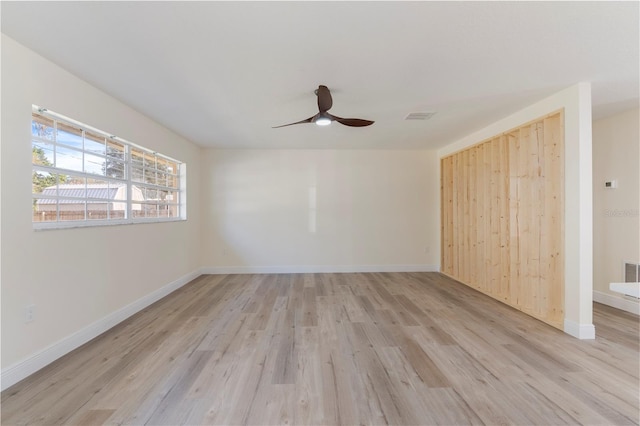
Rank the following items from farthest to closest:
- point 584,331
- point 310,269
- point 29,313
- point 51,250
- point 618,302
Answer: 1. point 310,269
2. point 618,302
3. point 584,331
4. point 51,250
5. point 29,313

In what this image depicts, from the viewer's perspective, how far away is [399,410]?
1.56m

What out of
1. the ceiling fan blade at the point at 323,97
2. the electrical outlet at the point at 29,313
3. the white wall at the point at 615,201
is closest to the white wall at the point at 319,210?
the white wall at the point at 615,201

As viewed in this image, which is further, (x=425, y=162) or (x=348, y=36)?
(x=425, y=162)

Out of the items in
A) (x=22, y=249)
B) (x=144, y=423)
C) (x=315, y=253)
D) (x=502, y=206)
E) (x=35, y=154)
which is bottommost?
(x=144, y=423)

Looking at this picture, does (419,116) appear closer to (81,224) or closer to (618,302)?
(618,302)

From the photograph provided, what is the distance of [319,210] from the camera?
16.8 ft

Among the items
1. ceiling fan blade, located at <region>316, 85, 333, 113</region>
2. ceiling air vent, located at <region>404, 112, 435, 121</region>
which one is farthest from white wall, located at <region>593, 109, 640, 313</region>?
ceiling fan blade, located at <region>316, 85, 333, 113</region>

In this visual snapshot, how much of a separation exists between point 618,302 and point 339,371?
3844 millimetres

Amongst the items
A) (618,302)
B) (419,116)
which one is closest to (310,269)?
(419,116)

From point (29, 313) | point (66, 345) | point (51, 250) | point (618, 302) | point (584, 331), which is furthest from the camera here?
A: point (618, 302)

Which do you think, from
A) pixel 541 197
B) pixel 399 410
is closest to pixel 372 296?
pixel 399 410

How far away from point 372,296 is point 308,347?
5.43 feet

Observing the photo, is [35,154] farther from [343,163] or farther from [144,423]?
[343,163]

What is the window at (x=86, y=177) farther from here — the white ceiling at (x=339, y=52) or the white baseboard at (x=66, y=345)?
the white baseboard at (x=66, y=345)
